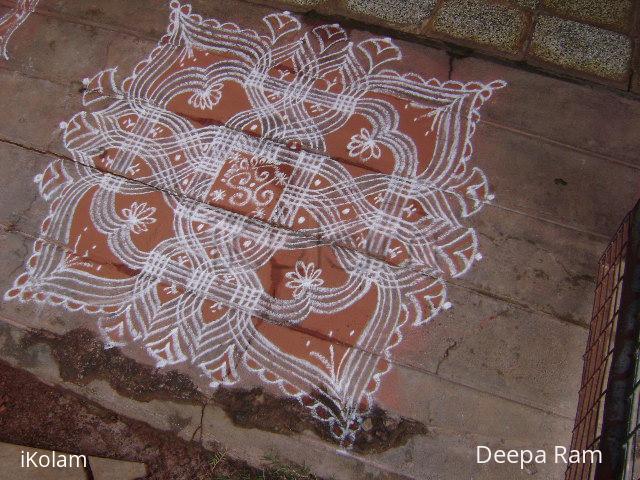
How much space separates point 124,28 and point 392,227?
2.05 m

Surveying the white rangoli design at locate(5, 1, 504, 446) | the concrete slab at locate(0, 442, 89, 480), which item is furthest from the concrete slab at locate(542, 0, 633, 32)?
the concrete slab at locate(0, 442, 89, 480)

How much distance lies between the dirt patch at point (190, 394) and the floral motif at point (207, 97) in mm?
1336

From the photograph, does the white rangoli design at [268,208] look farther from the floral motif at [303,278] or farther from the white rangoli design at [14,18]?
the white rangoli design at [14,18]

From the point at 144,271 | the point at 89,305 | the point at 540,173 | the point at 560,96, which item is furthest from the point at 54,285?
the point at 560,96

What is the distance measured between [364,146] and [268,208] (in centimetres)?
61

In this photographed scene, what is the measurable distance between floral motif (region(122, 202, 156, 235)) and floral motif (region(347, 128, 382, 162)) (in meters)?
1.08

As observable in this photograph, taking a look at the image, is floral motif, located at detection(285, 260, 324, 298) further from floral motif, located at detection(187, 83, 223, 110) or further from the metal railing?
the metal railing

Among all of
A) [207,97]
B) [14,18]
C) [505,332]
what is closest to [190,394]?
[505,332]

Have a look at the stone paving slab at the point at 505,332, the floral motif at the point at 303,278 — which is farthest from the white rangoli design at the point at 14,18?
the floral motif at the point at 303,278

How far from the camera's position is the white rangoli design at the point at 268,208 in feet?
7.82

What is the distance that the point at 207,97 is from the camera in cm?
290

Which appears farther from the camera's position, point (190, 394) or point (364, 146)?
point (364, 146)

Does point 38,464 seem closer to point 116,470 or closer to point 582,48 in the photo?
point 116,470

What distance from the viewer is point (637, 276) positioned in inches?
70.9
